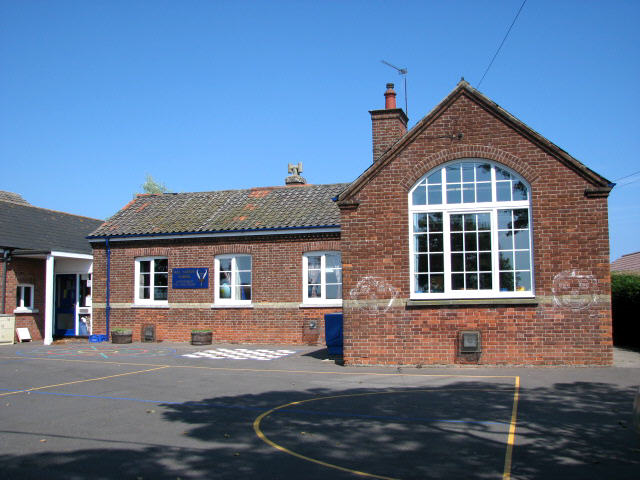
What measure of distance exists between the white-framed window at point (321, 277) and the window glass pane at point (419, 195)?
234 inches

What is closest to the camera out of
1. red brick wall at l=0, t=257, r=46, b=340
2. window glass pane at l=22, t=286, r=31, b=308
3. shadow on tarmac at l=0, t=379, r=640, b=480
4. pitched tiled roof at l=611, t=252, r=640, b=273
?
shadow on tarmac at l=0, t=379, r=640, b=480

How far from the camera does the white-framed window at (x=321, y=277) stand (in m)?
19.2

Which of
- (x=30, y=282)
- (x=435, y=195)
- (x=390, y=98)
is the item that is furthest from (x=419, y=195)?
(x=30, y=282)

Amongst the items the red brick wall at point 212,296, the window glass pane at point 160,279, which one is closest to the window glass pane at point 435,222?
the red brick wall at point 212,296

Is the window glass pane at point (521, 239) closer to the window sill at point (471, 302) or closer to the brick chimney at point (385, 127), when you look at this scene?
the window sill at point (471, 302)

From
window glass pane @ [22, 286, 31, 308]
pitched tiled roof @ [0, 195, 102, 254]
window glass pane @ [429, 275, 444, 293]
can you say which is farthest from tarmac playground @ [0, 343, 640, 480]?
pitched tiled roof @ [0, 195, 102, 254]

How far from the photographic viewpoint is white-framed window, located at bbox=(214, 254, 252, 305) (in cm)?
2011

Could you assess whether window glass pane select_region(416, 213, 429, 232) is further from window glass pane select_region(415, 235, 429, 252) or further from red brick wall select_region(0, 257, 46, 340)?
red brick wall select_region(0, 257, 46, 340)

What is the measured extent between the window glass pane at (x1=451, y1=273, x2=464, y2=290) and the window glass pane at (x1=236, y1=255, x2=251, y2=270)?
8.65 meters

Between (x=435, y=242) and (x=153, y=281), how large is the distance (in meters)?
11.5

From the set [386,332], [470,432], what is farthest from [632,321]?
[470,432]

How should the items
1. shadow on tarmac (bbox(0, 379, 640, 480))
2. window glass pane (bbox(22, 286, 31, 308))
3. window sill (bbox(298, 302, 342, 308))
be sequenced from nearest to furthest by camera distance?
shadow on tarmac (bbox(0, 379, 640, 480)), window sill (bbox(298, 302, 342, 308)), window glass pane (bbox(22, 286, 31, 308))

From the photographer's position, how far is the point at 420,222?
13516 mm

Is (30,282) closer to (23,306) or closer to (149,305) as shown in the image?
(23,306)
